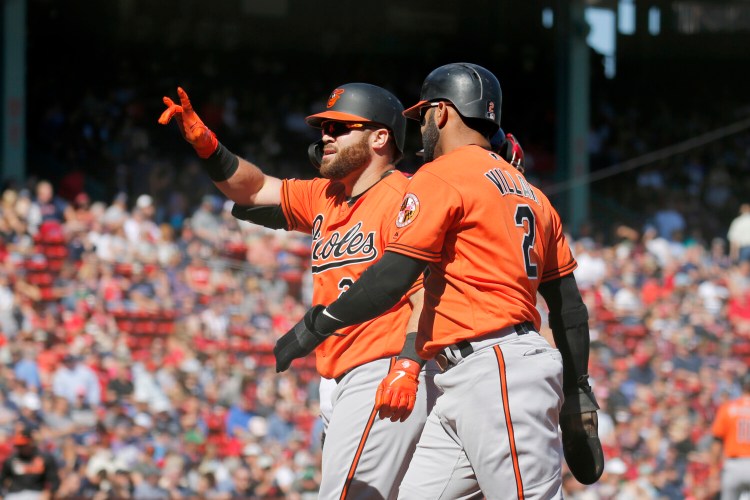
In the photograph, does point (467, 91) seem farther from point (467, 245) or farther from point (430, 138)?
point (467, 245)

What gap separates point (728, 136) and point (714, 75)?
185 cm

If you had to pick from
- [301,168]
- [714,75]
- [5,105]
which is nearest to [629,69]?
[714,75]

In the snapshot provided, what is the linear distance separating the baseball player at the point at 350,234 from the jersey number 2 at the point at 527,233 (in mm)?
404

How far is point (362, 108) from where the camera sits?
194 inches

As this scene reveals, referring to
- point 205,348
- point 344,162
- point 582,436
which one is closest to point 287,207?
point 344,162

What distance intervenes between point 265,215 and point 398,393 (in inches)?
61.8

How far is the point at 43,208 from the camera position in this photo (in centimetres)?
1340

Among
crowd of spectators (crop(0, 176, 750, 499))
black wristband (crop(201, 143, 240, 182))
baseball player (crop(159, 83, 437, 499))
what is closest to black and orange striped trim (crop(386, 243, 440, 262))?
baseball player (crop(159, 83, 437, 499))

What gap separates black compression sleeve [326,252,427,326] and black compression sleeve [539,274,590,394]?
2.29 ft

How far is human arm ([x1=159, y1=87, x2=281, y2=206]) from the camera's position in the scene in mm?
5027

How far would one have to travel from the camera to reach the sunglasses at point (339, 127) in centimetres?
495

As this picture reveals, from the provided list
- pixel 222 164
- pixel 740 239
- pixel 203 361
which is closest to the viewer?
pixel 222 164

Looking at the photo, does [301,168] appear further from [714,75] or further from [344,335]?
[344,335]

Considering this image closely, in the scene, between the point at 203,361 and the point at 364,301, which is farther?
the point at 203,361
